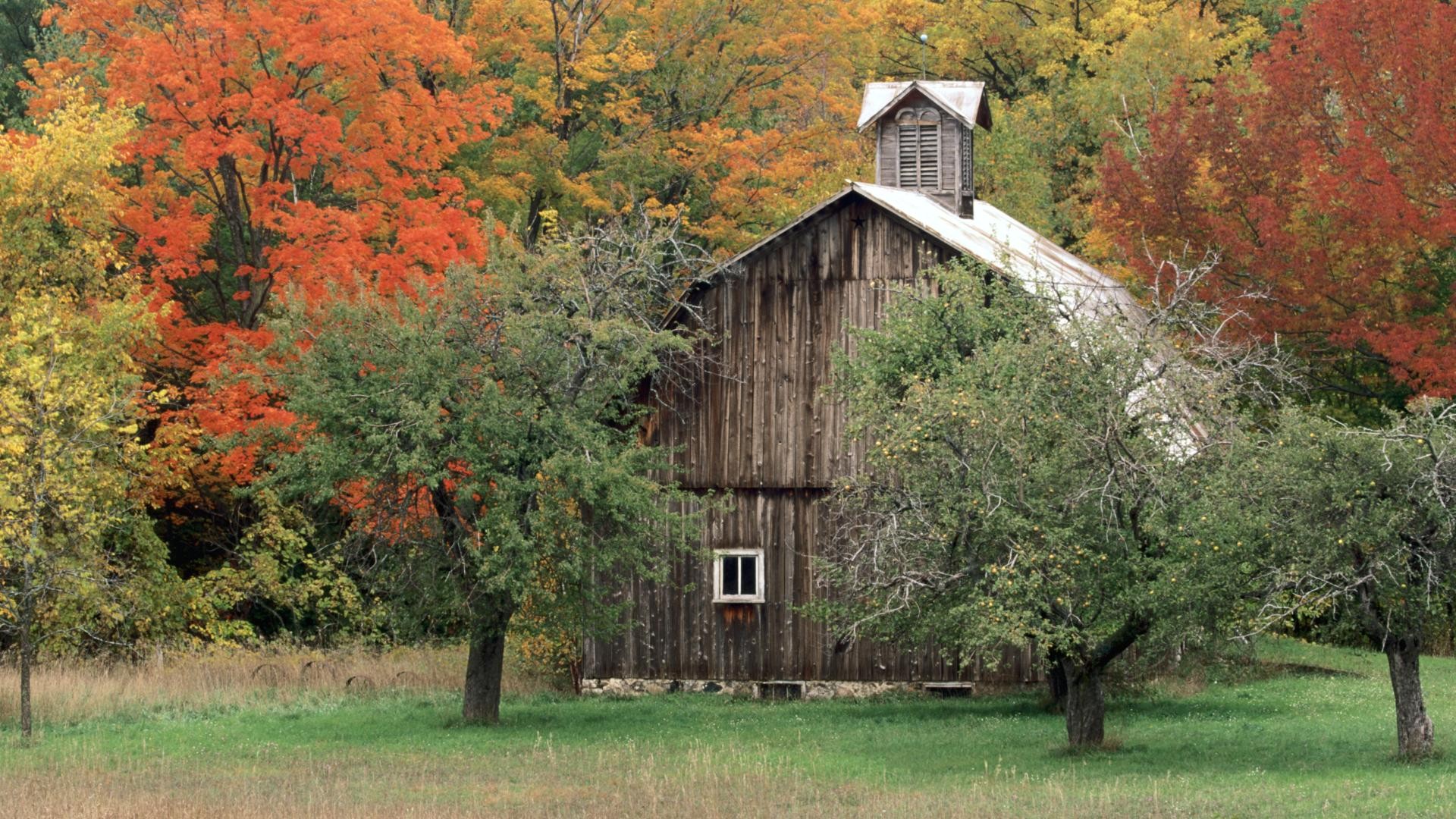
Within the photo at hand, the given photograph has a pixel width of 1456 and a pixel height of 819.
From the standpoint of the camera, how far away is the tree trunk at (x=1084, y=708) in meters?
20.9

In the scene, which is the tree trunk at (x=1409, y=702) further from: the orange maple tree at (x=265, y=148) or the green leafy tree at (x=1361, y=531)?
the orange maple tree at (x=265, y=148)

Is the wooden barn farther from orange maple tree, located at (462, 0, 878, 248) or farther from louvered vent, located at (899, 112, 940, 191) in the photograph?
orange maple tree, located at (462, 0, 878, 248)

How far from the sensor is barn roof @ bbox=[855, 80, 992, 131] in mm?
33625

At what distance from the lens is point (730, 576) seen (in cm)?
2839

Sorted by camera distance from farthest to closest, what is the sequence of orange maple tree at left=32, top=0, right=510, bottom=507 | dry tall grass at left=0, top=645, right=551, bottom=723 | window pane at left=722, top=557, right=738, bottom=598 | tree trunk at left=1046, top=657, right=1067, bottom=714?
orange maple tree at left=32, top=0, right=510, bottom=507
window pane at left=722, top=557, right=738, bottom=598
dry tall grass at left=0, top=645, right=551, bottom=723
tree trunk at left=1046, top=657, right=1067, bottom=714

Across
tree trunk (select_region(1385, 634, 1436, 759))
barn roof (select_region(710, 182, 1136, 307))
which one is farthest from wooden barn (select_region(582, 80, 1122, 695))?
tree trunk (select_region(1385, 634, 1436, 759))

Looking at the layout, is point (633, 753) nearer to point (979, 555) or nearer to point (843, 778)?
point (843, 778)

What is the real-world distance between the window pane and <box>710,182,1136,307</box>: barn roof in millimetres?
4586

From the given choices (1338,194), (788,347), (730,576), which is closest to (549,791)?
(730,576)

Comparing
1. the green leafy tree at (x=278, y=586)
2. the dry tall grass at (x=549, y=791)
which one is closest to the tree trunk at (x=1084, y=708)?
the dry tall grass at (x=549, y=791)

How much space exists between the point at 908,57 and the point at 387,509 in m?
34.8

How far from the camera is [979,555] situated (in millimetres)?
20234

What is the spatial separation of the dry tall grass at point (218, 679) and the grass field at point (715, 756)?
0.30 feet

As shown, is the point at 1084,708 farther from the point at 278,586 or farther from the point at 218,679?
the point at 278,586
